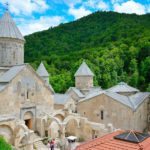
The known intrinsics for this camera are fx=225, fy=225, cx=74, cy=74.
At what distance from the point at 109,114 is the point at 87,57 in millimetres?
48044

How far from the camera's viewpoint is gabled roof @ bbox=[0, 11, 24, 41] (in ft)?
74.9

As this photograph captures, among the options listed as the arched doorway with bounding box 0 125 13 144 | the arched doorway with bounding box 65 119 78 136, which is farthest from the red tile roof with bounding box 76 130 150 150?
the arched doorway with bounding box 65 119 78 136

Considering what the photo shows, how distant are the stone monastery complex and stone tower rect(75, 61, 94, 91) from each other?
960 cm

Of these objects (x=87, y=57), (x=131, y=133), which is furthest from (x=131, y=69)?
(x=131, y=133)

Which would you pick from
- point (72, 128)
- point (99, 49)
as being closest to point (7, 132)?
point (72, 128)

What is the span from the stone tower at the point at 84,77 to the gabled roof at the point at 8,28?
13.9 meters

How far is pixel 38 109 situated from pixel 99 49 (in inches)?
2228

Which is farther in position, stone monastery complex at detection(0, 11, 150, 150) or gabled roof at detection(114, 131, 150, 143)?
stone monastery complex at detection(0, 11, 150, 150)

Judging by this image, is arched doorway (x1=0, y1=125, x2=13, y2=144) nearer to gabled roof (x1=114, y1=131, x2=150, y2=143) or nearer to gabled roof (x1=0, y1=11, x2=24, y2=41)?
gabled roof (x1=0, y1=11, x2=24, y2=41)

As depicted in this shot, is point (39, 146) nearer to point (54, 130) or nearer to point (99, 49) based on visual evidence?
point (54, 130)

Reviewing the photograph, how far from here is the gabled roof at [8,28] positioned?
899 inches

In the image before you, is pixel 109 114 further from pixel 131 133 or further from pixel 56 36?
pixel 56 36

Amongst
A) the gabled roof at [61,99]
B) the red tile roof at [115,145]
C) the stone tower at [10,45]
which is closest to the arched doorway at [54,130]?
the stone tower at [10,45]

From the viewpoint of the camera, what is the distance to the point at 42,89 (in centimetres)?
2255
